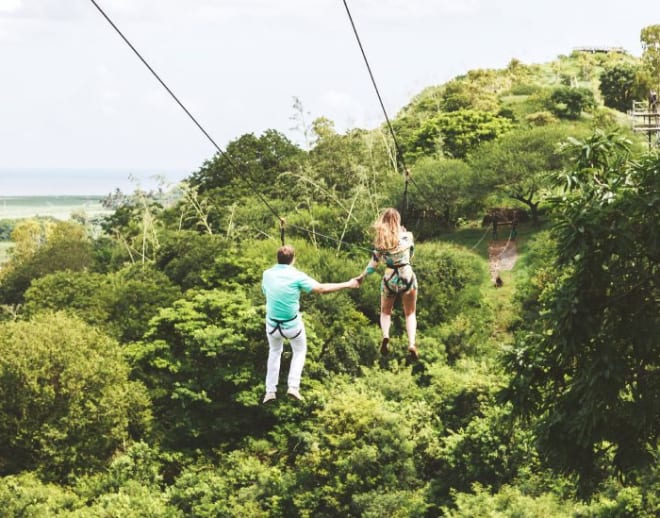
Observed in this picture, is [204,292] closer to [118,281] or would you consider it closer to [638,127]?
[118,281]

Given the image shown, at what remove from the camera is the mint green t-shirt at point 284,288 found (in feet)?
33.4

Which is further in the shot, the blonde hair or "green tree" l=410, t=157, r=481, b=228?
"green tree" l=410, t=157, r=481, b=228

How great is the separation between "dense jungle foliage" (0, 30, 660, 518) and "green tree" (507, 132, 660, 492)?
0.03m

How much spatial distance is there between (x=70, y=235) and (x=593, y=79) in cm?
4890

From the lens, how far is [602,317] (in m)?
11.7

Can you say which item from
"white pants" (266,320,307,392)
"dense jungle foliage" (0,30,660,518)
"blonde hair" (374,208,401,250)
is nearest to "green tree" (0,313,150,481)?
"dense jungle foliage" (0,30,660,518)

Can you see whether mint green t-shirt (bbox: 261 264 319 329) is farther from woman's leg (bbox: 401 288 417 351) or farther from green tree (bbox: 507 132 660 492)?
green tree (bbox: 507 132 660 492)

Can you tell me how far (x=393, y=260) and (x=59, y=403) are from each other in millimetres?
21256

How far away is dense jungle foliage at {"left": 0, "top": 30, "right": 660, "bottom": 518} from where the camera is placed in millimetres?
11492

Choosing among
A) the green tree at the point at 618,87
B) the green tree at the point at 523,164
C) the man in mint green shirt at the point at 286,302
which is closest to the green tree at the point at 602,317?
the man in mint green shirt at the point at 286,302

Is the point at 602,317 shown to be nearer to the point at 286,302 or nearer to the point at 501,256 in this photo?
the point at 286,302

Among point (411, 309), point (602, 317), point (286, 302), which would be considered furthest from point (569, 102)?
point (286, 302)

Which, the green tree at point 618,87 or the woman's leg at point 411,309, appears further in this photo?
the green tree at point 618,87

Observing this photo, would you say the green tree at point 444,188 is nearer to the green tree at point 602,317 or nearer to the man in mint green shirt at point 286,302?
the green tree at point 602,317
